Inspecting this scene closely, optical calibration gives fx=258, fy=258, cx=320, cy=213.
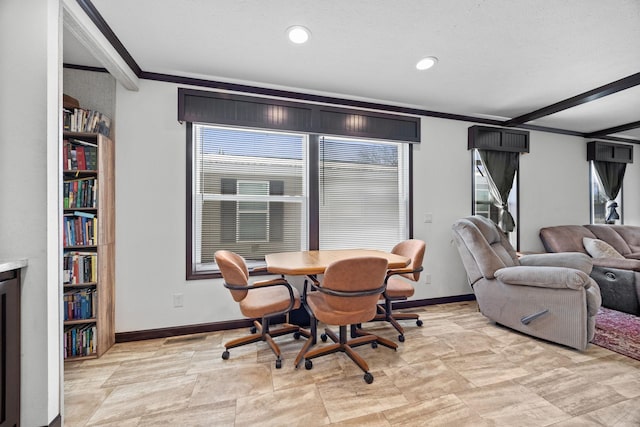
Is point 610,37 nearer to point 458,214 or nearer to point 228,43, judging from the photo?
point 458,214

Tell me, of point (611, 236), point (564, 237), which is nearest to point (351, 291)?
point (564, 237)

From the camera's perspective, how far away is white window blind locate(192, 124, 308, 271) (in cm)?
267

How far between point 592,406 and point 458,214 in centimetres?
225

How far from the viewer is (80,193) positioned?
6.77ft

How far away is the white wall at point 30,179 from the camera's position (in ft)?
4.22

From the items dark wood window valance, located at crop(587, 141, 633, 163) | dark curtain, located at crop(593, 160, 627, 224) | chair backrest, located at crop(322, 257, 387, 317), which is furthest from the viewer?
dark curtain, located at crop(593, 160, 627, 224)

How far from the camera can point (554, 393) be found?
1.66 meters

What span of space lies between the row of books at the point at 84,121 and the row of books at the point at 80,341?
5.21 feet

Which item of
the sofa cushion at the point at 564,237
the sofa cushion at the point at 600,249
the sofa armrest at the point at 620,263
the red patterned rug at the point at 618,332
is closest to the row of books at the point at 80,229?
the red patterned rug at the point at 618,332

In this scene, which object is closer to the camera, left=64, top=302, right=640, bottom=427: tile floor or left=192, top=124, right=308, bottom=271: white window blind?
left=64, top=302, right=640, bottom=427: tile floor

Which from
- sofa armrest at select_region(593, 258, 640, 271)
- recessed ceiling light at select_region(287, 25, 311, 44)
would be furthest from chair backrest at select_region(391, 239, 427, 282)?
sofa armrest at select_region(593, 258, 640, 271)

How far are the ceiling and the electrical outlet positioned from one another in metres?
2.09

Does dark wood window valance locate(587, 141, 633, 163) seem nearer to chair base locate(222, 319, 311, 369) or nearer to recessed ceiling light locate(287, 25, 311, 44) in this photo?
recessed ceiling light locate(287, 25, 311, 44)

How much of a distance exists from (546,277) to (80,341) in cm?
391
